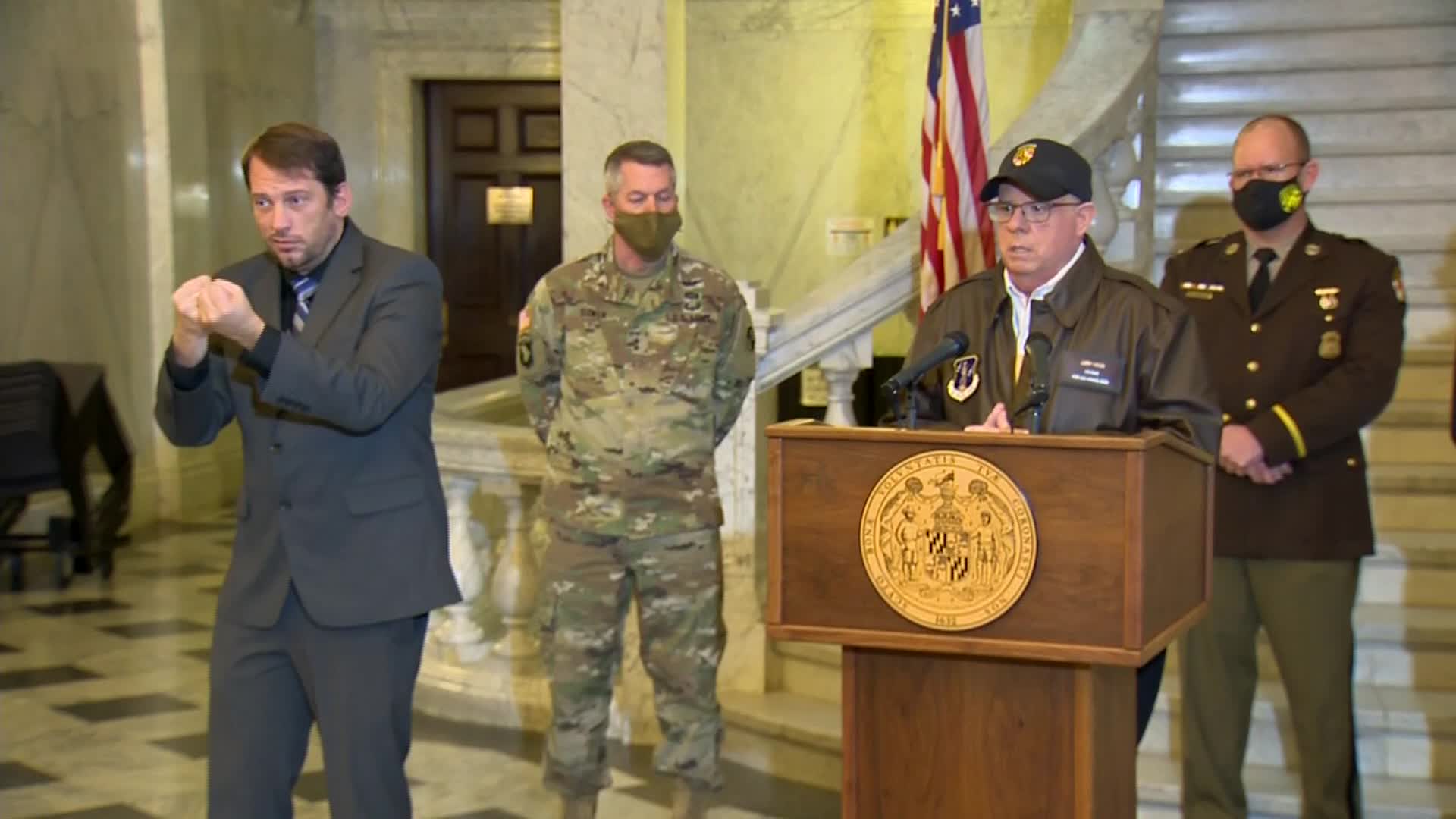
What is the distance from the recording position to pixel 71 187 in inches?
424

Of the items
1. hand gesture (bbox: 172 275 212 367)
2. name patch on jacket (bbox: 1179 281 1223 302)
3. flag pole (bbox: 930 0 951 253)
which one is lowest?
hand gesture (bbox: 172 275 212 367)

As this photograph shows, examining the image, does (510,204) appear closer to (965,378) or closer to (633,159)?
(633,159)

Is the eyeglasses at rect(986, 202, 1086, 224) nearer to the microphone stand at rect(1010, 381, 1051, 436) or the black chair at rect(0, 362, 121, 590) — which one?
the microphone stand at rect(1010, 381, 1051, 436)

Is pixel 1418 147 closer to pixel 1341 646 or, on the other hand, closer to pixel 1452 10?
pixel 1452 10

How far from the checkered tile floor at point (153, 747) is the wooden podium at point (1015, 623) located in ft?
6.66

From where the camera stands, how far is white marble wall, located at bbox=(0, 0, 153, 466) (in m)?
10.6

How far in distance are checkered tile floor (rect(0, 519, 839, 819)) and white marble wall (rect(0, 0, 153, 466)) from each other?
9.61 feet

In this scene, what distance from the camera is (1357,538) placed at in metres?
4.23

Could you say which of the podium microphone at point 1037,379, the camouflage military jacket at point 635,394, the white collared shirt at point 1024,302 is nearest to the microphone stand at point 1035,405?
the podium microphone at point 1037,379

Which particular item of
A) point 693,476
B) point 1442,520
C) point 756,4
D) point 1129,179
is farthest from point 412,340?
point 756,4

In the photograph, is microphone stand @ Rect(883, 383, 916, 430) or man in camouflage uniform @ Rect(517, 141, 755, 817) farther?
man in camouflage uniform @ Rect(517, 141, 755, 817)

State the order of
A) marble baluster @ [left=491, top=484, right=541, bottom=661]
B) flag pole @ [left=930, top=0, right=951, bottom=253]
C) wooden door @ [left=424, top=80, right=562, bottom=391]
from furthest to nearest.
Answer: wooden door @ [left=424, top=80, right=562, bottom=391] < marble baluster @ [left=491, top=484, right=541, bottom=661] < flag pole @ [left=930, top=0, right=951, bottom=253]

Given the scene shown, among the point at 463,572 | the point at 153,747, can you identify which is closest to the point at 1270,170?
the point at 463,572

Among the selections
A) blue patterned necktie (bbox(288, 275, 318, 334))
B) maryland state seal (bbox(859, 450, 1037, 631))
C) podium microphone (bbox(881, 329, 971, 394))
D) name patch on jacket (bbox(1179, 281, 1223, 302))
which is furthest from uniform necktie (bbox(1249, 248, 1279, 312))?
blue patterned necktie (bbox(288, 275, 318, 334))
